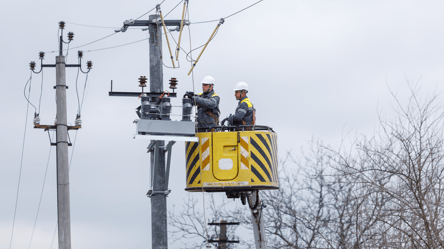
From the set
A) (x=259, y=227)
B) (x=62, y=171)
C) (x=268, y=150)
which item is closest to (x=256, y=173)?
(x=268, y=150)

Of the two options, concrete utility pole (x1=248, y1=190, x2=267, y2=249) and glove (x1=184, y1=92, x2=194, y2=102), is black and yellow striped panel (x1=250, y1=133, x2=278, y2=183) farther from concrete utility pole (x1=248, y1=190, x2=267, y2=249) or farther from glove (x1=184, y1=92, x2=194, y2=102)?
concrete utility pole (x1=248, y1=190, x2=267, y2=249)

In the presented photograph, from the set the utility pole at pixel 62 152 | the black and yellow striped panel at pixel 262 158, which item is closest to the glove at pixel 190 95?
the black and yellow striped panel at pixel 262 158

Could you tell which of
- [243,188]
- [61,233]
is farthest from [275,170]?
[61,233]

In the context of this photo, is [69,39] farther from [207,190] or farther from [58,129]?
[207,190]

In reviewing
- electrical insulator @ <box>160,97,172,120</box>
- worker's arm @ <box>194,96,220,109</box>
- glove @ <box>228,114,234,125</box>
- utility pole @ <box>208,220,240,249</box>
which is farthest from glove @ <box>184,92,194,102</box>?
utility pole @ <box>208,220,240,249</box>

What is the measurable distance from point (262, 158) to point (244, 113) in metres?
0.87

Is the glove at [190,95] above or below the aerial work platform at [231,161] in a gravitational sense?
above

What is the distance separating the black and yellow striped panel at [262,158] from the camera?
10.6m

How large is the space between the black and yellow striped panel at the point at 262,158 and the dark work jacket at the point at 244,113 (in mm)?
492

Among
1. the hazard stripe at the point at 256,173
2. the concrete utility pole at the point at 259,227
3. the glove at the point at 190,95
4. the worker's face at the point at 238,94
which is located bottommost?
the concrete utility pole at the point at 259,227

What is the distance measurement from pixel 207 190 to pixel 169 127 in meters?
1.59

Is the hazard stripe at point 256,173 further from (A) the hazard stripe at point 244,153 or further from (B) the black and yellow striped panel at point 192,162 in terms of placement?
(B) the black and yellow striped panel at point 192,162

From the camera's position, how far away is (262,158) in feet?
35.0

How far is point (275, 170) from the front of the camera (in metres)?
11.1
